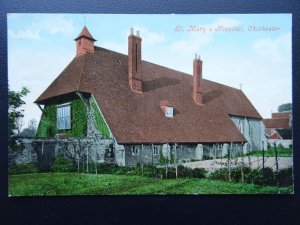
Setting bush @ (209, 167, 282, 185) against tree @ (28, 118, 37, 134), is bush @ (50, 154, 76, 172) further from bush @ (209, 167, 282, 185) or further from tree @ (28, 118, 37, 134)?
bush @ (209, 167, 282, 185)

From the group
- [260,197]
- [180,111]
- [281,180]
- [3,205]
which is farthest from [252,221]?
[3,205]

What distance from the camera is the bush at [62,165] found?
20.9 ft

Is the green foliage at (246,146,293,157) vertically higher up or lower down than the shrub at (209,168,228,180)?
higher up

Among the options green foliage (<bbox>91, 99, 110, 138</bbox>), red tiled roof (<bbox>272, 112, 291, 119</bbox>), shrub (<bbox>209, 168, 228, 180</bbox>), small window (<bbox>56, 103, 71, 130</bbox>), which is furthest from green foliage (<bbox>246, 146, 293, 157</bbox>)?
small window (<bbox>56, 103, 71, 130</bbox>)

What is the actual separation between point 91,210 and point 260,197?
11.1 ft

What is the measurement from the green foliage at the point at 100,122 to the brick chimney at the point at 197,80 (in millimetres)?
2293

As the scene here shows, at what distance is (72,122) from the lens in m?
6.84

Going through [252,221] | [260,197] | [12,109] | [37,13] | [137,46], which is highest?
[37,13]

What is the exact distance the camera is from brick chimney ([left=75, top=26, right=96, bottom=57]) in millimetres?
6234

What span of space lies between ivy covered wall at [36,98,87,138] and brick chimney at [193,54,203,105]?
102 inches

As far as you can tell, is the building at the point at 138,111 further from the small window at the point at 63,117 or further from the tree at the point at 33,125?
the tree at the point at 33,125

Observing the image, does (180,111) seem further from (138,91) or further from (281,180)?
(281,180)

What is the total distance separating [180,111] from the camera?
24.6 ft

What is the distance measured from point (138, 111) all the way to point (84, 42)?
1926 millimetres
